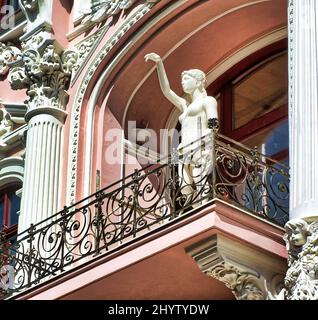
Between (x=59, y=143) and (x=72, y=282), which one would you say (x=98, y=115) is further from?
(x=72, y=282)

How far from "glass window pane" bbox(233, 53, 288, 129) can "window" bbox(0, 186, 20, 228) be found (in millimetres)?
3553

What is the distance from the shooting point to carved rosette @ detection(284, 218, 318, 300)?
44.1ft

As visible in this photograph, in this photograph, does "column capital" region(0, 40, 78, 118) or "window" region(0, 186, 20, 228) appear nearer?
"column capital" region(0, 40, 78, 118)

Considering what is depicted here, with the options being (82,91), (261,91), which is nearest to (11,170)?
(82,91)

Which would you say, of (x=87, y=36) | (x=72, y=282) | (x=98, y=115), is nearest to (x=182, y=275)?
(x=72, y=282)

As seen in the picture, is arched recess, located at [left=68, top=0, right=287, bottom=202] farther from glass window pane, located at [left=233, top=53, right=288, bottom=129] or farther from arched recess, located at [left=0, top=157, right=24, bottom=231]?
arched recess, located at [left=0, top=157, right=24, bottom=231]

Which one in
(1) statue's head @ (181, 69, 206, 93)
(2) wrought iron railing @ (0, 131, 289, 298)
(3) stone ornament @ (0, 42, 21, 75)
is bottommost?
(2) wrought iron railing @ (0, 131, 289, 298)

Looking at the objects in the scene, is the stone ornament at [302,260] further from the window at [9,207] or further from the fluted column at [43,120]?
the window at [9,207]

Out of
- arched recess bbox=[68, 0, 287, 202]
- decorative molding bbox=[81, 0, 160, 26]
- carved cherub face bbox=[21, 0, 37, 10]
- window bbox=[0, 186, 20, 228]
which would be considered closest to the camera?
arched recess bbox=[68, 0, 287, 202]

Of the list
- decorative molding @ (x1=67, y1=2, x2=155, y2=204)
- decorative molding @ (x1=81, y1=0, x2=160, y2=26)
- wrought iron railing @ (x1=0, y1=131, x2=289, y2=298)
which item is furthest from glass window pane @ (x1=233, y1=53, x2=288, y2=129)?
decorative molding @ (x1=81, y1=0, x2=160, y2=26)

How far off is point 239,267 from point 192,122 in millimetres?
2305

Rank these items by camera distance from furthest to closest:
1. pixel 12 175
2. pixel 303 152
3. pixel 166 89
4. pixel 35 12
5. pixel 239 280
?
pixel 35 12
pixel 12 175
pixel 166 89
pixel 239 280
pixel 303 152

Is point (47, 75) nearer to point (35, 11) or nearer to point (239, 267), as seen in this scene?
point (35, 11)

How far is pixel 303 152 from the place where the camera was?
559 inches
